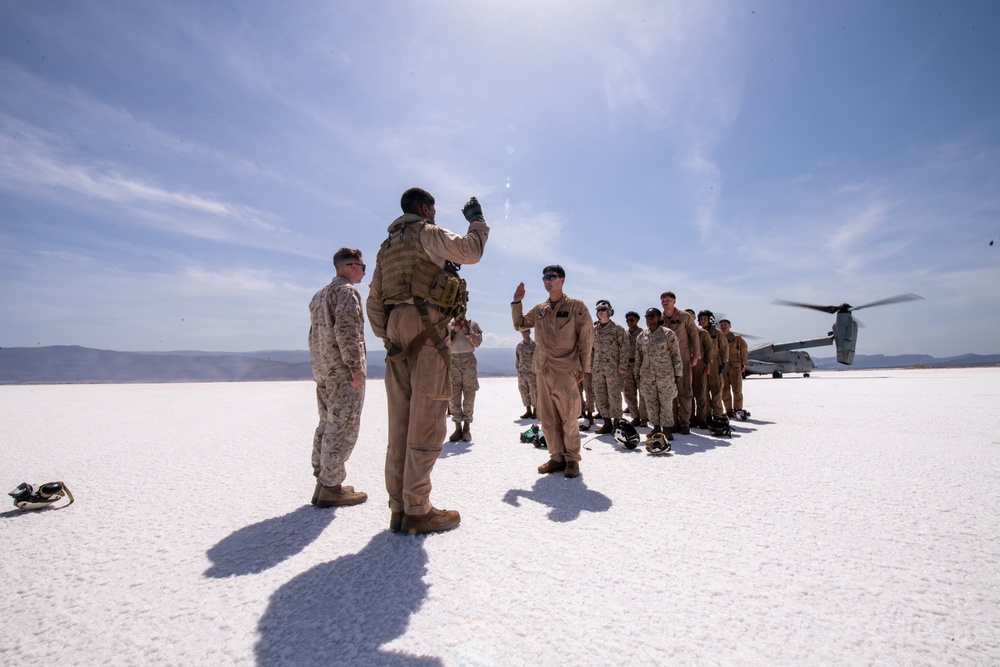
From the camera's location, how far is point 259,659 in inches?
61.6

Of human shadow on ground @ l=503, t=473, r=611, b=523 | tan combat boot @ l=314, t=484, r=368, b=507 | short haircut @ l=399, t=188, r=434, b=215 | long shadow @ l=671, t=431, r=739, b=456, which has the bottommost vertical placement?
human shadow on ground @ l=503, t=473, r=611, b=523

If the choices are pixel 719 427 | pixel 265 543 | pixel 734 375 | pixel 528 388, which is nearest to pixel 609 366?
pixel 719 427

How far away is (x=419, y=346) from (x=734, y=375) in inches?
332

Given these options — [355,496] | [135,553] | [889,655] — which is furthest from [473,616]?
[135,553]

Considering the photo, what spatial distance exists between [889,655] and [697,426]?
6.39m

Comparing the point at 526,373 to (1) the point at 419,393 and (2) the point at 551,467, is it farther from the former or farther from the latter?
(1) the point at 419,393

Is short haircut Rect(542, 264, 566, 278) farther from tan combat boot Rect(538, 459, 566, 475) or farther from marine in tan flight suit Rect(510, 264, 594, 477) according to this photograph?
tan combat boot Rect(538, 459, 566, 475)

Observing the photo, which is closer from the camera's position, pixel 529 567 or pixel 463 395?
pixel 529 567

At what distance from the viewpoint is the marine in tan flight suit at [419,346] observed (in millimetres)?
2783

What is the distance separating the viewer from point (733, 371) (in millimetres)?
8852

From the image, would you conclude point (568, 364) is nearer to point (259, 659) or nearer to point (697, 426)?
point (259, 659)

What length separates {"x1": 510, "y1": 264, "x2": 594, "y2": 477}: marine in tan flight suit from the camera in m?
4.37

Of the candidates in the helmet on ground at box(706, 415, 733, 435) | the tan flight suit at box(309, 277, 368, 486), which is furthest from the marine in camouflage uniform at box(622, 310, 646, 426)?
the tan flight suit at box(309, 277, 368, 486)

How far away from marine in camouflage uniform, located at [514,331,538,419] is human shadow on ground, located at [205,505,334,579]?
19.6ft
